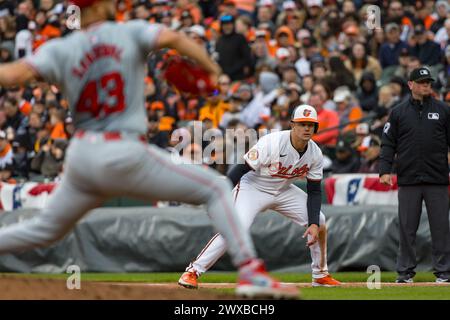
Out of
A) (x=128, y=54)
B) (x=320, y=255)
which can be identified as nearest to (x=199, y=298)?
(x=128, y=54)

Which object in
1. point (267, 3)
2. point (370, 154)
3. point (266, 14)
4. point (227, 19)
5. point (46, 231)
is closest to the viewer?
point (46, 231)

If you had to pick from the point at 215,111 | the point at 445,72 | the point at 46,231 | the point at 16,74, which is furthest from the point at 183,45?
the point at 215,111

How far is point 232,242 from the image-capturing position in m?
6.80

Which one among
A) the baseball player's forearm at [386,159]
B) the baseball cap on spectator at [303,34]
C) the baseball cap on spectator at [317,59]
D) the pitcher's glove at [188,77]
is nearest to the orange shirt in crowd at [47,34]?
→ the baseball cap on spectator at [303,34]

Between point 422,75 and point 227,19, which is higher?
point 227,19

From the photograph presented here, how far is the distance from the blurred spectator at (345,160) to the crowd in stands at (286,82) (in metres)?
0.02

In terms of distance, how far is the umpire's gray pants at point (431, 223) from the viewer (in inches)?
445

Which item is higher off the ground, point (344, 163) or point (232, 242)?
point (232, 242)

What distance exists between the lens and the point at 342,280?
12.4 m

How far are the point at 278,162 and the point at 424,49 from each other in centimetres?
855

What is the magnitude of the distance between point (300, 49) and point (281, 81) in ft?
3.35

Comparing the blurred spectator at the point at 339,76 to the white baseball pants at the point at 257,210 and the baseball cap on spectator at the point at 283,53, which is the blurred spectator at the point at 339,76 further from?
the white baseball pants at the point at 257,210

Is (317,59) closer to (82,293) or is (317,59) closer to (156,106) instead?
(156,106)

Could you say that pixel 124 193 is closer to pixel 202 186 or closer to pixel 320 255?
pixel 202 186
